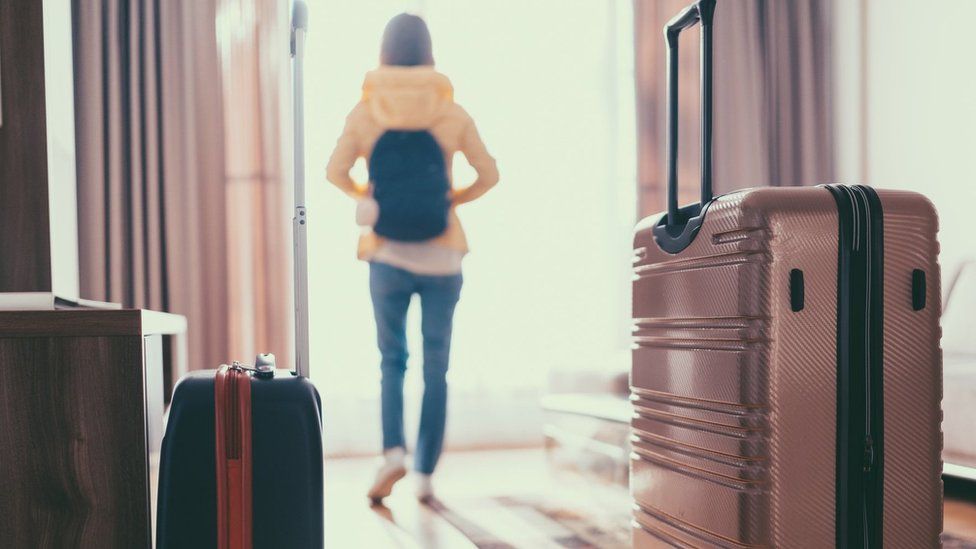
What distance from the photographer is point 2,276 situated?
1.15 m

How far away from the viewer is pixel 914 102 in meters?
3.54

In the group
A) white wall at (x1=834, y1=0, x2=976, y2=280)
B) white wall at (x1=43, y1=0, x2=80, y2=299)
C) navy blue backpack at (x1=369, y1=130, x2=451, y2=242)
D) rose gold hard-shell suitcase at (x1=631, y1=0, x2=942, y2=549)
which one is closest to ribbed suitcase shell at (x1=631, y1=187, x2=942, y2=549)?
rose gold hard-shell suitcase at (x1=631, y1=0, x2=942, y2=549)

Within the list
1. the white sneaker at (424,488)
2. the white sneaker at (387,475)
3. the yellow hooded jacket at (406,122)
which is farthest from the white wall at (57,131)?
the white sneaker at (424,488)

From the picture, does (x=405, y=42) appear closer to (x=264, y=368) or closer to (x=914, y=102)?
(x=264, y=368)

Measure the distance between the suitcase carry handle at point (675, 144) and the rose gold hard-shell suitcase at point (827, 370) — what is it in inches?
3.4

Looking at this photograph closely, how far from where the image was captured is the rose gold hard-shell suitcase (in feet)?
3.57

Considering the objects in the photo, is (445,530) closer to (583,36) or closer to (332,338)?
(332,338)

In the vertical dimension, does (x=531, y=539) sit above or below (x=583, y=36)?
below

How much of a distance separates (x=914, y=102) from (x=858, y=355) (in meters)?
2.91

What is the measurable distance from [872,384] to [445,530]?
1.08 meters

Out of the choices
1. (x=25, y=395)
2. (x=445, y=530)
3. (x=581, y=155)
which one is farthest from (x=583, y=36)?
(x=25, y=395)

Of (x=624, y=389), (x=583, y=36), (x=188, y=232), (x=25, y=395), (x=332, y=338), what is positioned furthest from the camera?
(x=583, y=36)

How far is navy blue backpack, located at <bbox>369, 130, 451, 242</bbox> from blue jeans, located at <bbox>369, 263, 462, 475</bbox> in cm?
12

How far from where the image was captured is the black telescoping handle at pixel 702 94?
1230 mm
